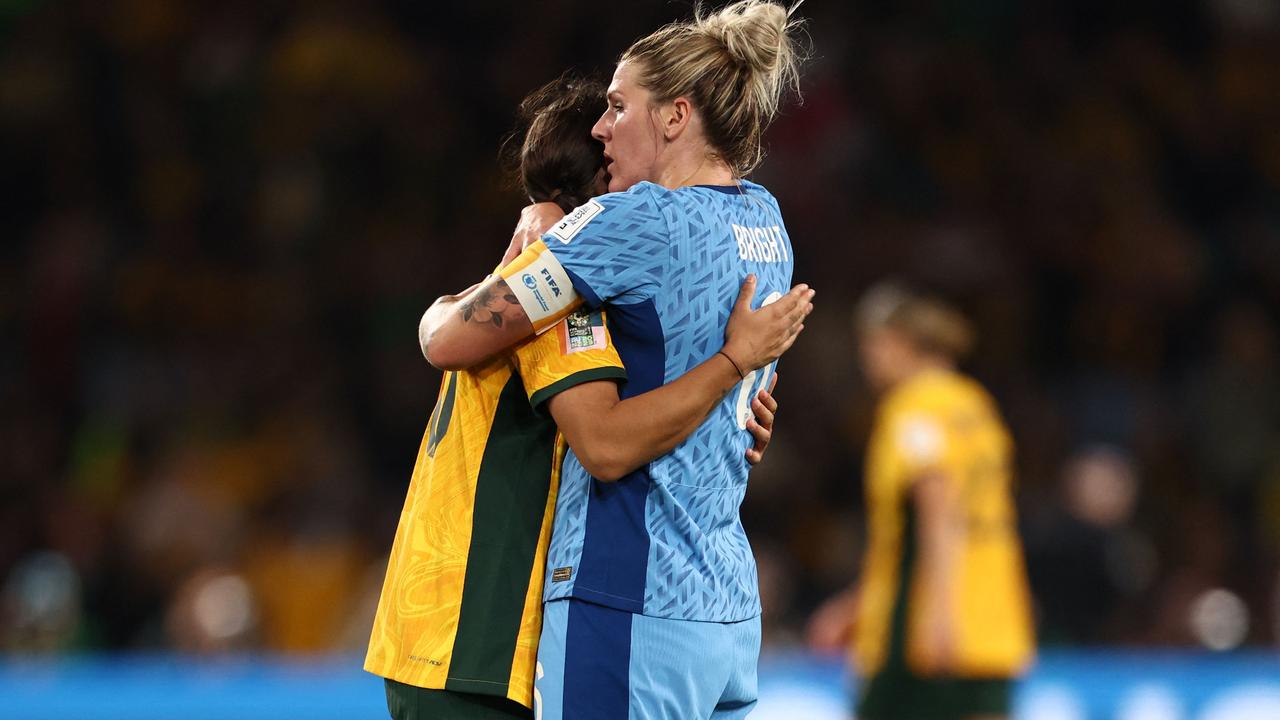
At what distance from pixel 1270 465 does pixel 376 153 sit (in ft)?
18.2

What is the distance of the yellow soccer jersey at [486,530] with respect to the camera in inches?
97.3

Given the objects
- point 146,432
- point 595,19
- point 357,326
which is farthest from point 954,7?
point 146,432

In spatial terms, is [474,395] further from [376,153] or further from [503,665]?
[376,153]

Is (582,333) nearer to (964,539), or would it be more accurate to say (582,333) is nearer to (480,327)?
(480,327)

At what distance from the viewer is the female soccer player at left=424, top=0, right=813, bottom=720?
2.42m

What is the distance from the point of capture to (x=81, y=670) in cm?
555

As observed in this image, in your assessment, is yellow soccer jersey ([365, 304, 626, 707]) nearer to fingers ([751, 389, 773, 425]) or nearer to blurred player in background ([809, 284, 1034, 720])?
fingers ([751, 389, 773, 425])

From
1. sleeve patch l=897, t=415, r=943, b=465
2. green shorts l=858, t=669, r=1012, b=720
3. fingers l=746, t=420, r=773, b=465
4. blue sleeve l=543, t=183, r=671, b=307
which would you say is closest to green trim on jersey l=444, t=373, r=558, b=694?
blue sleeve l=543, t=183, r=671, b=307

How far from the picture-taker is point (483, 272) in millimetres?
→ 8469

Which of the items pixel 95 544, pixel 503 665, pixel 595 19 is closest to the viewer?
pixel 503 665

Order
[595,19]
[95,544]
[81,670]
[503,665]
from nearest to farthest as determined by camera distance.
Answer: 1. [503,665]
2. [81,670]
3. [95,544]
4. [595,19]

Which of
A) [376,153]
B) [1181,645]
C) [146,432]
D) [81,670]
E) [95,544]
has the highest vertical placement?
[376,153]

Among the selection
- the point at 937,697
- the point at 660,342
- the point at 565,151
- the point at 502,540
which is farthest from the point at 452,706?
the point at 937,697

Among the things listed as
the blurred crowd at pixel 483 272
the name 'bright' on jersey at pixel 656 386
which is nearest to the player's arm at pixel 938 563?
the blurred crowd at pixel 483 272
